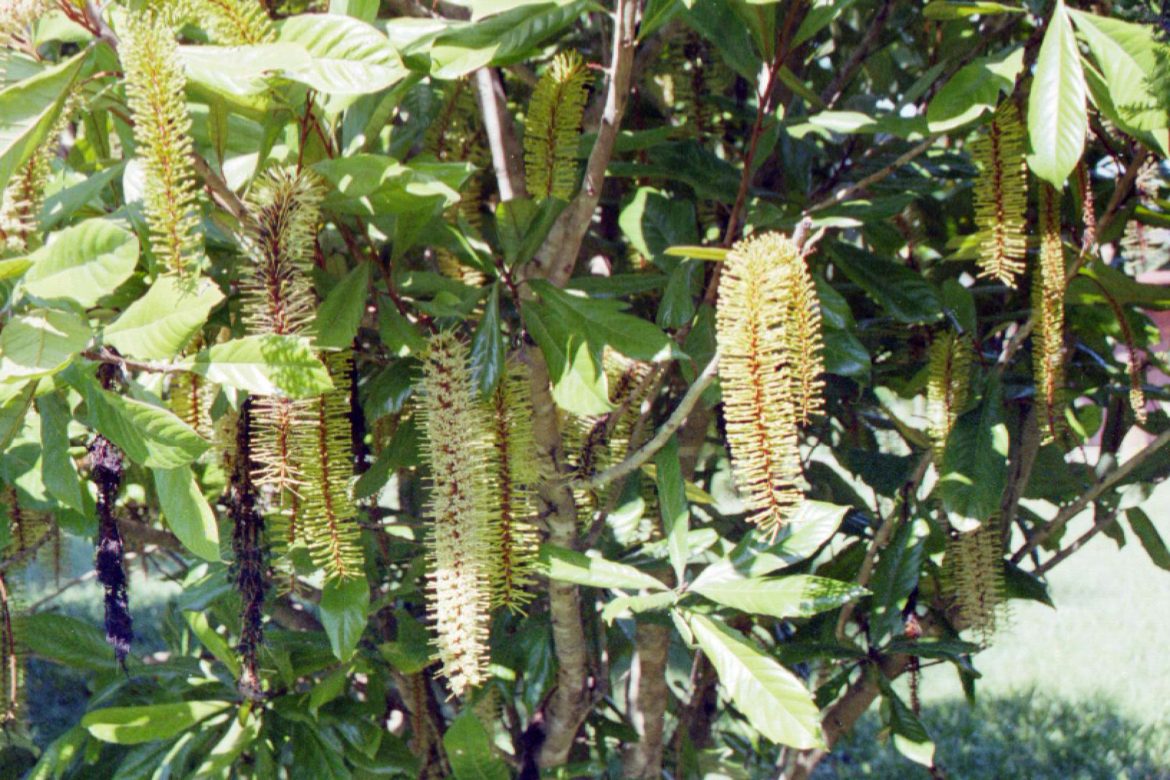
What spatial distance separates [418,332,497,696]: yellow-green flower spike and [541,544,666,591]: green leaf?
110mm

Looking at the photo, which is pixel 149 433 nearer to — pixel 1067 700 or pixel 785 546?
pixel 785 546

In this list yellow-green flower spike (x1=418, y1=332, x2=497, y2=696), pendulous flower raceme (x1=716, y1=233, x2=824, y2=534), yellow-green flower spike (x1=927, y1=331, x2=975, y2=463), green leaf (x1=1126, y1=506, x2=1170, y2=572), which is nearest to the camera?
pendulous flower raceme (x1=716, y1=233, x2=824, y2=534)

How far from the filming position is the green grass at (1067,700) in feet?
9.48

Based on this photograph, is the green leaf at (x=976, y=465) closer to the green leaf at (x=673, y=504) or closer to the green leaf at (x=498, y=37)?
the green leaf at (x=673, y=504)

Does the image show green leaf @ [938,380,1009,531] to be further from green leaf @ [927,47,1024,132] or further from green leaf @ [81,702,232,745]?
green leaf @ [81,702,232,745]

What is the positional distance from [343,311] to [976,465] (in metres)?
0.69

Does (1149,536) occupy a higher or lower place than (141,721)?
higher

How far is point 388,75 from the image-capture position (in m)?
0.72

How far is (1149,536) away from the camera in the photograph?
156 cm

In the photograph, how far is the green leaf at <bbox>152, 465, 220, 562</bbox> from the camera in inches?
31.3

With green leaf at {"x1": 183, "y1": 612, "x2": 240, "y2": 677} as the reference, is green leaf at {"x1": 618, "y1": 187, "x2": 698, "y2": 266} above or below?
above

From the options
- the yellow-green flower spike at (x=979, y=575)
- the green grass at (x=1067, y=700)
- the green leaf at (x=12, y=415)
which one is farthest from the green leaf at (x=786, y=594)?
the green grass at (x=1067, y=700)

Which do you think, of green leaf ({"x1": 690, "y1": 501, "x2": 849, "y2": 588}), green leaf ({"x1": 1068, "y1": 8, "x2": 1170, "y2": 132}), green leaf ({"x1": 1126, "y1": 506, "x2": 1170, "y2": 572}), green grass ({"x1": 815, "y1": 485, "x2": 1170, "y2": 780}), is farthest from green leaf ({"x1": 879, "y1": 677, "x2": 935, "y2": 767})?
green grass ({"x1": 815, "y1": 485, "x2": 1170, "y2": 780})

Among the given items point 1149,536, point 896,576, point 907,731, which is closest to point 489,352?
point 896,576
